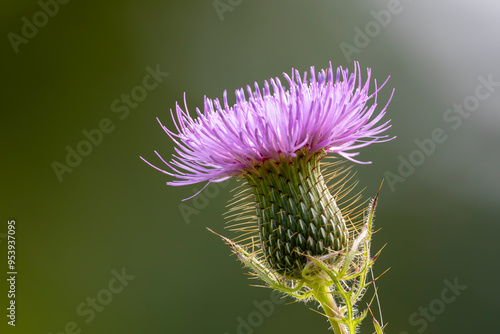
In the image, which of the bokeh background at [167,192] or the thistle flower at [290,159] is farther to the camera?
the bokeh background at [167,192]

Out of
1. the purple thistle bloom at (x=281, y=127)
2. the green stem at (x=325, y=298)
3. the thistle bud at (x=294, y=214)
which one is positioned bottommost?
the green stem at (x=325, y=298)

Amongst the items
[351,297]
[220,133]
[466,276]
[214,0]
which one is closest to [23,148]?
[214,0]

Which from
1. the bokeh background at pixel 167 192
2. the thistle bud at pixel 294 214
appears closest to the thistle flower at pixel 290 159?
the thistle bud at pixel 294 214

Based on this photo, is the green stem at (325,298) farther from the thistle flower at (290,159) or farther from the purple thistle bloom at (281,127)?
the purple thistle bloom at (281,127)

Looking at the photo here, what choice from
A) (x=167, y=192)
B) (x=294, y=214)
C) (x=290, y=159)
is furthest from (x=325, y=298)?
(x=167, y=192)

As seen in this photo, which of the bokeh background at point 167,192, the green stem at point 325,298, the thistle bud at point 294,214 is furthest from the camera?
the bokeh background at point 167,192

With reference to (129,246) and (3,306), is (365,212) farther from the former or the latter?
(129,246)

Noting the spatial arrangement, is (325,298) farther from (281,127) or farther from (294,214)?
(281,127)
